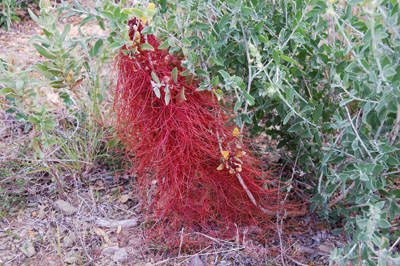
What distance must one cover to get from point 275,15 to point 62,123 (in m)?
1.41

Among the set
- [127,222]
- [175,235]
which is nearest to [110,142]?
[127,222]

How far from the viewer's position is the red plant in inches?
75.3

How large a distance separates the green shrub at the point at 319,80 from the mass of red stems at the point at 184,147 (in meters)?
0.13

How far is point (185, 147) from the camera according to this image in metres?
1.95

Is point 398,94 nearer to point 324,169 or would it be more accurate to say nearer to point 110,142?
point 324,169

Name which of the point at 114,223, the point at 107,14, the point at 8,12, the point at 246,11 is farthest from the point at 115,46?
the point at 8,12

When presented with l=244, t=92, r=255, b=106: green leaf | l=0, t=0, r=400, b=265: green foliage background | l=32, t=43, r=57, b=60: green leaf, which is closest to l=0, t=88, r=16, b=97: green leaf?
l=0, t=0, r=400, b=265: green foliage background

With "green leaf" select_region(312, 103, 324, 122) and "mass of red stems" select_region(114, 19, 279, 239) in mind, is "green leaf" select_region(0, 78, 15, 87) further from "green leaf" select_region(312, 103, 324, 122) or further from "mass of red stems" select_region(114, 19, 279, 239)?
"green leaf" select_region(312, 103, 324, 122)

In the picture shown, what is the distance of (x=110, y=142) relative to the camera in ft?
7.79

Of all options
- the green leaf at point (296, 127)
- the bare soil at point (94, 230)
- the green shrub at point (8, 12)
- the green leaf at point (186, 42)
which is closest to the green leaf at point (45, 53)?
the bare soil at point (94, 230)

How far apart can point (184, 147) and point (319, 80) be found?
0.68 m

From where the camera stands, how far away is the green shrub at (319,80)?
1540 millimetres

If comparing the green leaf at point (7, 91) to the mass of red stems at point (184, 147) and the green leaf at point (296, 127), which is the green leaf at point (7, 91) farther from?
the green leaf at point (296, 127)

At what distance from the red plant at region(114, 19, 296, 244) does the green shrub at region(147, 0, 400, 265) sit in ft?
0.40
